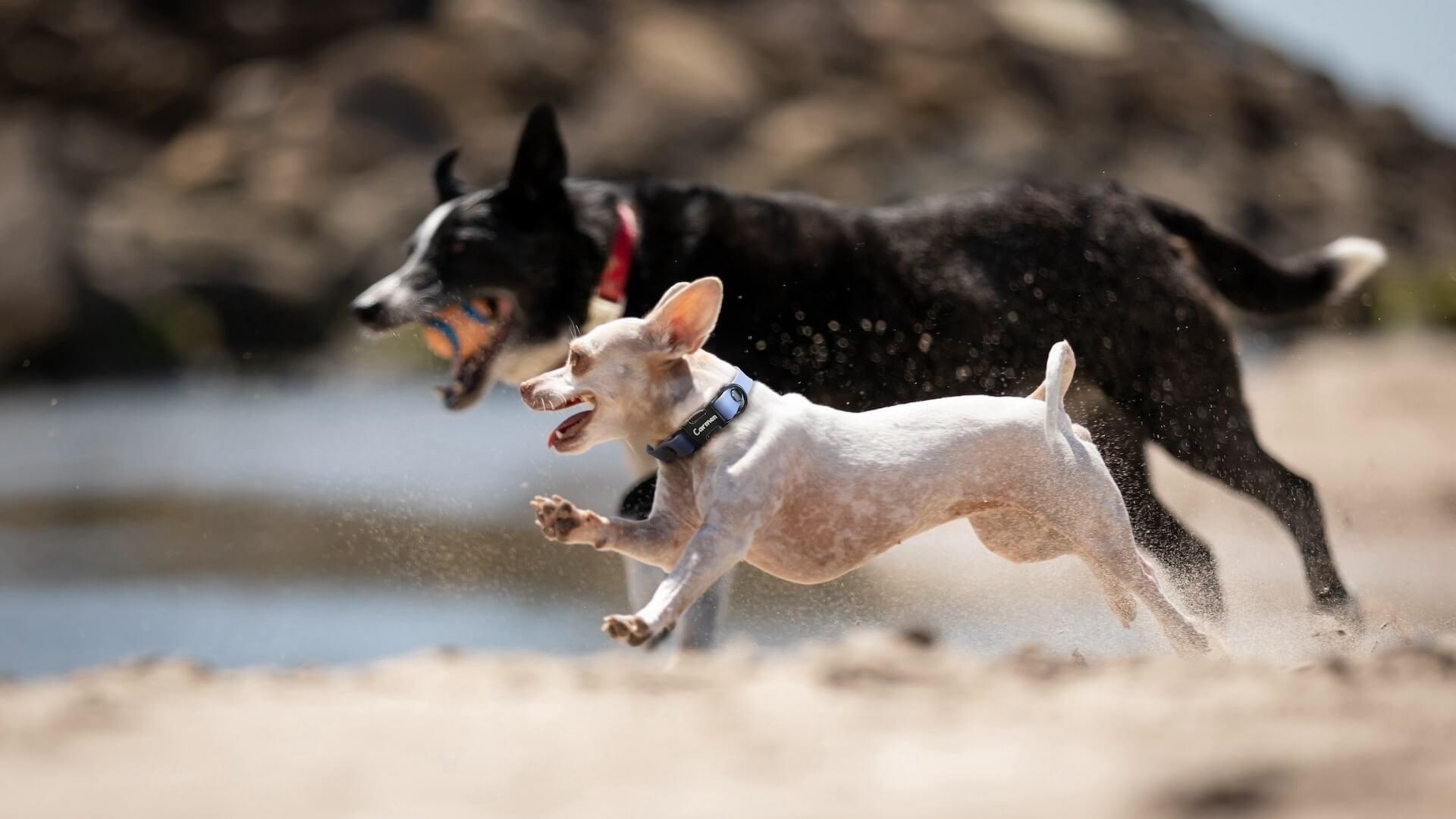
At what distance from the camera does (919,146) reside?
1342 inches

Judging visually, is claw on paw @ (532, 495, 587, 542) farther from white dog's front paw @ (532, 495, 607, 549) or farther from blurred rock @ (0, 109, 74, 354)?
blurred rock @ (0, 109, 74, 354)

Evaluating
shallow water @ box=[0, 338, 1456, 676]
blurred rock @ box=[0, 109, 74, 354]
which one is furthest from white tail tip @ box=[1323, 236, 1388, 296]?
blurred rock @ box=[0, 109, 74, 354]

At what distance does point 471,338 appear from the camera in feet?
22.1

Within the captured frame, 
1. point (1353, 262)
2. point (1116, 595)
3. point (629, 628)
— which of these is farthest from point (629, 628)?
point (1353, 262)

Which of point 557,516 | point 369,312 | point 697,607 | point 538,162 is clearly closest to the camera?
point 557,516

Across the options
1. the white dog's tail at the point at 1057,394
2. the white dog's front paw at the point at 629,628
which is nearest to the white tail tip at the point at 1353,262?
the white dog's tail at the point at 1057,394

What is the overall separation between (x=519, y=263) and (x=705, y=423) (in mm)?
2664

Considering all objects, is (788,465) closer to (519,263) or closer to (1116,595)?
(1116,595)

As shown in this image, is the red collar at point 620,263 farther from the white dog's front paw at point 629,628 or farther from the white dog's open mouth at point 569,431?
the white dog's front paw at point 629,628

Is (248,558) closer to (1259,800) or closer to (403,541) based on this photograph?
(403,541)

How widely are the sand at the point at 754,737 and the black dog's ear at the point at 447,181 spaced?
10.3ft

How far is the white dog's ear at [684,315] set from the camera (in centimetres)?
420

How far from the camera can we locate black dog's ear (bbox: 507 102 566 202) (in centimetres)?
668

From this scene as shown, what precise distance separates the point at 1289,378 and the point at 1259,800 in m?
16.6
